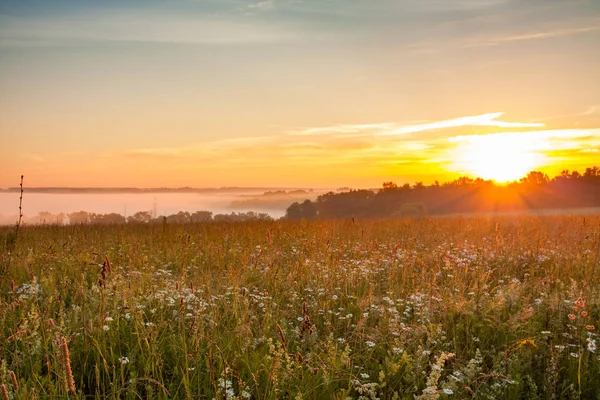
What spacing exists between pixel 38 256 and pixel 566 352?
876cm

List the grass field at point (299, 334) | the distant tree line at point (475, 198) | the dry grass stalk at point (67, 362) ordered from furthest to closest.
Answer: the distant tree line at point (475, 198) → the grass field at point (299, 334) → the dry grass stalk at point (67, 362)

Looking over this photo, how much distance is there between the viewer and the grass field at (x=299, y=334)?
3.75 m

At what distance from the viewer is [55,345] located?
371 cm

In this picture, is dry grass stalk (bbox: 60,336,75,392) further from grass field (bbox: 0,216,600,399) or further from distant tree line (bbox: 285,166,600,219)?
distant tree line (bbox: 285,166,600,219)

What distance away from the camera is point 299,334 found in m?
4.68

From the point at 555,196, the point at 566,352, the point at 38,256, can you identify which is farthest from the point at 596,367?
the point at 555,196

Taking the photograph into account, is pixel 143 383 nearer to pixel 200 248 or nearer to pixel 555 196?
pixel 200 248

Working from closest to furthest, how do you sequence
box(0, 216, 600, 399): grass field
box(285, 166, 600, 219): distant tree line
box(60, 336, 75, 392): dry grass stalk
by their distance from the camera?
1. box(60, 336, 75, 392): dry grass stalk
2. box(0, 216, 600, 399): grass field
3. box(285, 166, 600, 219): distant tree line

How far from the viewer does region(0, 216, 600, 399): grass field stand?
375cm

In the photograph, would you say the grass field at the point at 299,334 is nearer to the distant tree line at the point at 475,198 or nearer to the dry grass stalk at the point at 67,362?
the dry grass stalk at the point at 67,362

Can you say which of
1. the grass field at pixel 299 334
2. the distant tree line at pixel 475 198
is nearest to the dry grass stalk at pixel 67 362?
the grass field at pixel 299 334

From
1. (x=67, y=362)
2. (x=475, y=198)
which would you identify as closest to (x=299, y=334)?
(x=67, y=362)

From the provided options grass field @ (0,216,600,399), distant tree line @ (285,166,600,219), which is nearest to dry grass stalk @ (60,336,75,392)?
grass field @ (0,216,600,399)

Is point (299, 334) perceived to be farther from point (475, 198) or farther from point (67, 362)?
point (475, 198)
